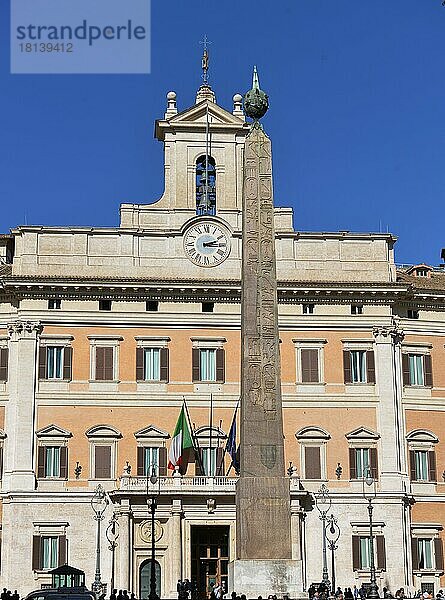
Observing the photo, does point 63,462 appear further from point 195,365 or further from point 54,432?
point 195,365

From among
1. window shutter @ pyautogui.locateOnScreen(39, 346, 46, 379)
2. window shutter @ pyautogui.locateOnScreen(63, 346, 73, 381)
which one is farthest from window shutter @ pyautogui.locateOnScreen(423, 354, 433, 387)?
window shutter @ pyautogui.locateOnScreen(39, 346, 46, 379)

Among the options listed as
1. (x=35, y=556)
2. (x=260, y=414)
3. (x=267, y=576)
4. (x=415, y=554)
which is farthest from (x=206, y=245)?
→ (x=267, y=576)

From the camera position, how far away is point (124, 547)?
40656mm

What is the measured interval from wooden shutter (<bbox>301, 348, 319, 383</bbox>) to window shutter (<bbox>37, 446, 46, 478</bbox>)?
33.0ft

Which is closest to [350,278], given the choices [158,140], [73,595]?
[158,140]

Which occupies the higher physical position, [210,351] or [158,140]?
[158,140]

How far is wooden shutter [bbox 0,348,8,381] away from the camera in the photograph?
143 feet

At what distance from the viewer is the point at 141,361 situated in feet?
145

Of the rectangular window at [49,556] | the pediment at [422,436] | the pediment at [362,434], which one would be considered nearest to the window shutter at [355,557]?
the pediment at [362,434]

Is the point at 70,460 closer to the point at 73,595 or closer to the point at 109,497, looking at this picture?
the point at 109,497

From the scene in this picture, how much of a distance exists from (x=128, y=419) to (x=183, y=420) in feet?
8.93

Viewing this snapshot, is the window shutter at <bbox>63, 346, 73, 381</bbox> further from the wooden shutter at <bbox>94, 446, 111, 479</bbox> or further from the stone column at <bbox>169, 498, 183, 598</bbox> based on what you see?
the stone column at <bbox>169, 498, 183, 598</bbox>

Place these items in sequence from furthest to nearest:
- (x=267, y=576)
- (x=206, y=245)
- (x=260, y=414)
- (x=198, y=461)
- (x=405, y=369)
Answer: (x=405, y=369)
(x=206, y=245)
(x=198, y=461)
(x=260, y=414)
(x=267, y=576)

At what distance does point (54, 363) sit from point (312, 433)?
→ 10.0 meters
